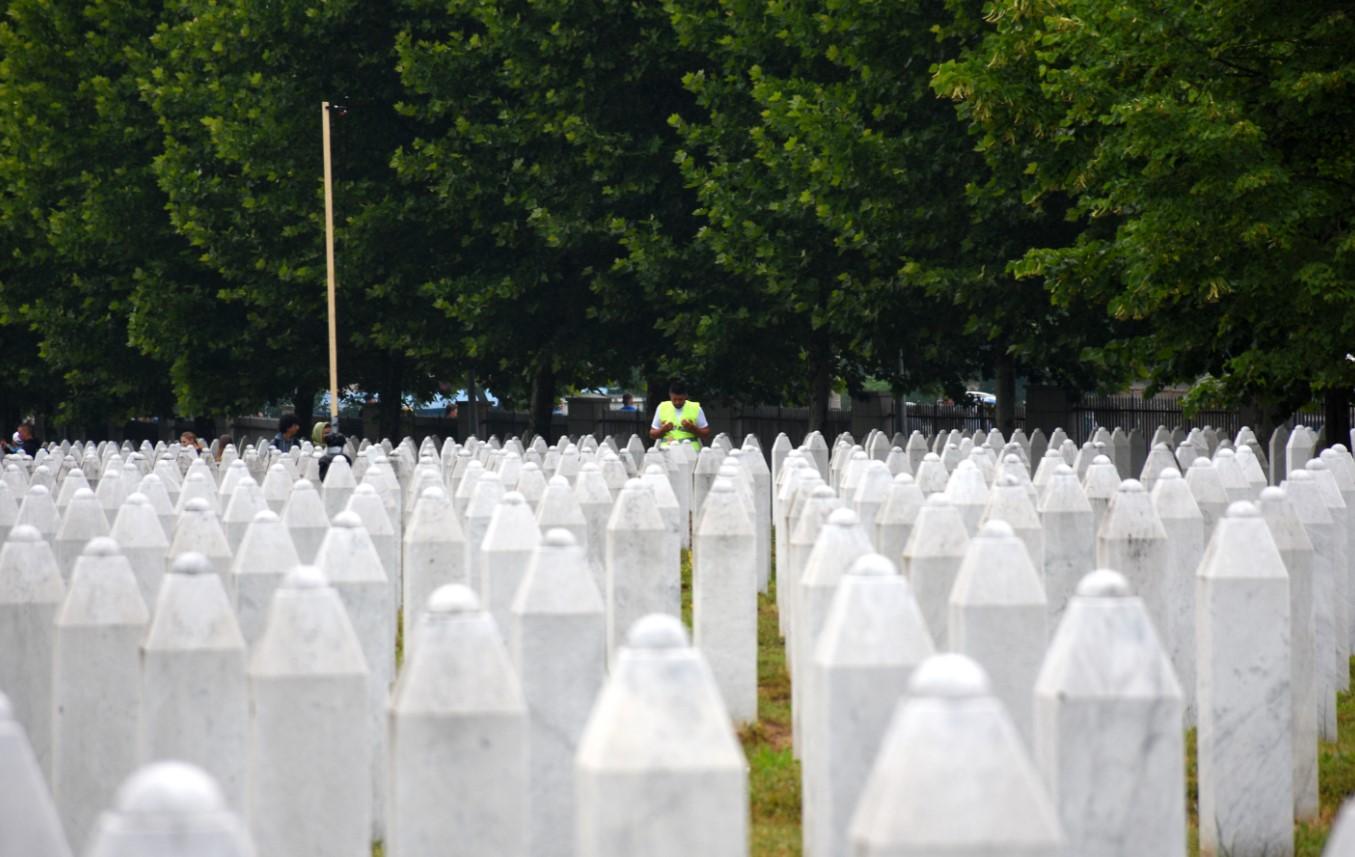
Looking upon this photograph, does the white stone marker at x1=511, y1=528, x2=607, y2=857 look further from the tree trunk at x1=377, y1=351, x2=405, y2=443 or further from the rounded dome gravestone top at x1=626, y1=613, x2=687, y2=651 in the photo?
the tree trunk at x1=377, y1=351, x2=405, y2=443

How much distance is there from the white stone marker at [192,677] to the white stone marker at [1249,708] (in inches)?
125

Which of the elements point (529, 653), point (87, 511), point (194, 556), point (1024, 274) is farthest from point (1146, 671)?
point (1024, 274)

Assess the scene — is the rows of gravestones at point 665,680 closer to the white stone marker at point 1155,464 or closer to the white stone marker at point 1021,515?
the white stone marker at point 1021,515

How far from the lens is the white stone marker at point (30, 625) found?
7.93m

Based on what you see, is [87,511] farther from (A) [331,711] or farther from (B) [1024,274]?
(B) [1024,274]

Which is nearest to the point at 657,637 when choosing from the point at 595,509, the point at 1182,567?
the point at 1182,567

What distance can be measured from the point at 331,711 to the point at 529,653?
95cm

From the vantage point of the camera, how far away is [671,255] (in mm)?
31906

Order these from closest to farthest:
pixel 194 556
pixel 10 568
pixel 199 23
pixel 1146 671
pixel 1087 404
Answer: pixel 1146 671, pixel 194 556, pixel 10 568, pixel 1087 404, pixel 199 23

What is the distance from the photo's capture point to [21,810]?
157 inches

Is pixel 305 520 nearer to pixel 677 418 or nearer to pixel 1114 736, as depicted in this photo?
pixel 1114 736

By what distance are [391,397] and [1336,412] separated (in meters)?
20.4

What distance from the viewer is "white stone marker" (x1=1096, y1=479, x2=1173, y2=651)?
9203 millimetres

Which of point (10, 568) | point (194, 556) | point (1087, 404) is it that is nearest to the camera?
point (194, 556)
